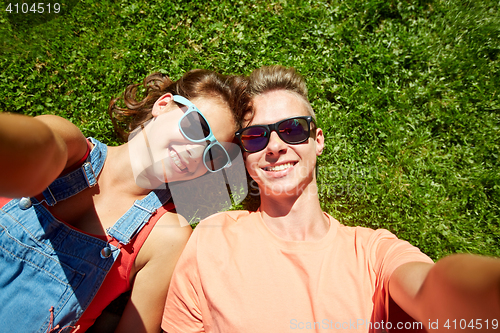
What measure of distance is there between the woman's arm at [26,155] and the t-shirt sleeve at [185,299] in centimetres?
146

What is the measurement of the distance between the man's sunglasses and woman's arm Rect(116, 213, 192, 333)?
1.28 metres

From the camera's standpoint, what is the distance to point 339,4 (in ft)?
12.0

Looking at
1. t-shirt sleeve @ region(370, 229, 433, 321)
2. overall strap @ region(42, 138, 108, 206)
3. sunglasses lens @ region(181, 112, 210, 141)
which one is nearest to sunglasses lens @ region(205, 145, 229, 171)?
sunglasses lens @ region(181, 112, 210, 141)

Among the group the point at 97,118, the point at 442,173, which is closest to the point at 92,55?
the point at 97,118

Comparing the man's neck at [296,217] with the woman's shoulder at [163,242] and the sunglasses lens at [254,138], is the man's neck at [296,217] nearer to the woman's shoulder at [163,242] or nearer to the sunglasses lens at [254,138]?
the sunglasses lens at [254,138]

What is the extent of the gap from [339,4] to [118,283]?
4.35m

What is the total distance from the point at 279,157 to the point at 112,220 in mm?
1791

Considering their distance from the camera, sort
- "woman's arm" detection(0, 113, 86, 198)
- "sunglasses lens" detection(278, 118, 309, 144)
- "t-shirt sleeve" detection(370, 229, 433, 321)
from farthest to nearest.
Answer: "sunglasses lens" detection(278, 118, 309, 144)
"t-shirt sleeve" detection(370, 229, 433, 321)
"woman's arm" detection(0, 113, 86, 198)

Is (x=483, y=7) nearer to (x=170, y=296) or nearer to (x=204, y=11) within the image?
(x=204, y=11)

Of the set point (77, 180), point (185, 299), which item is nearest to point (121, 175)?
point (77, 180)

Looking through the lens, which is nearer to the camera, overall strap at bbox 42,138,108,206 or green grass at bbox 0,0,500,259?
overall strap at bbox 42,138,108,206

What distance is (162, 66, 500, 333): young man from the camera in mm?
2186

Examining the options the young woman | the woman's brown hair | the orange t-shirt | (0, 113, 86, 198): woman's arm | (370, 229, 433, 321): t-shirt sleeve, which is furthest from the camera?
the woman's brown hair

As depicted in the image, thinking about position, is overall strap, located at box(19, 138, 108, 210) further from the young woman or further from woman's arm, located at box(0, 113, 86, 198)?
woman's arm, located at box(0, 113, 86, 198)
